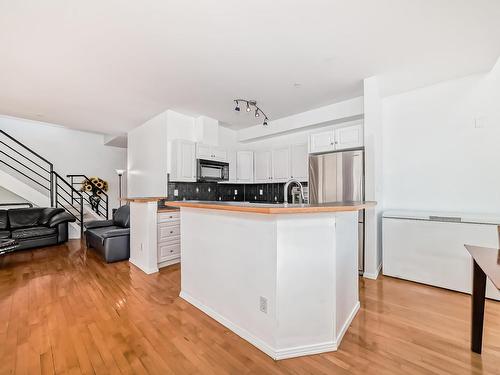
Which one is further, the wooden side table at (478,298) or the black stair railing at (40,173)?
the black stair railing at (40,173)

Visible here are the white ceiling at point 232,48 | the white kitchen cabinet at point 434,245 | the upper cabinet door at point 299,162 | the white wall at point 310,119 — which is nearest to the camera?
the white ceiling at point 232,48

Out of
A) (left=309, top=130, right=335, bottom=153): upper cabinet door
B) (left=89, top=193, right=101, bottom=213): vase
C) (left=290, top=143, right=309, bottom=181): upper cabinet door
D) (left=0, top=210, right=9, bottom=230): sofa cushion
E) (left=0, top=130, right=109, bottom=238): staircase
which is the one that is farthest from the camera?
(left=89, top=193, right=101, bottom=213): vase

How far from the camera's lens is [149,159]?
4.86 metres

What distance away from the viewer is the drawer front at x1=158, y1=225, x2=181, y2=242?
3.44 meters

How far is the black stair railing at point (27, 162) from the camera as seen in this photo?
5.52 metres

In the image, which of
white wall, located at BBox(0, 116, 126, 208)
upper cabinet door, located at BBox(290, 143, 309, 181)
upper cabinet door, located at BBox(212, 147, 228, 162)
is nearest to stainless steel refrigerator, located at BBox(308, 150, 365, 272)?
upper cabinet door, located at BBox(290, 143, 309, 181)

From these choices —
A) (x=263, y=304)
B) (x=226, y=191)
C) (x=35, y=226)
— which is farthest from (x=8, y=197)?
(x=263, y=304)

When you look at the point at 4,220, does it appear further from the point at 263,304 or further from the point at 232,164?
the point at 263,304

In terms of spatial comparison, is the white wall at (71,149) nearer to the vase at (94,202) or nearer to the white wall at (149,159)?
the vase at (94,202)

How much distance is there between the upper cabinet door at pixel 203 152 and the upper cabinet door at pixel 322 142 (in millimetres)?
2036

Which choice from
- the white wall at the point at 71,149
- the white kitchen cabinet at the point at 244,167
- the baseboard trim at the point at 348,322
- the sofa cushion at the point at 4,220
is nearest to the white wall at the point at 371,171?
the baseboard trim at the point at 348,322

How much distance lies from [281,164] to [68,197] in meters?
6.00

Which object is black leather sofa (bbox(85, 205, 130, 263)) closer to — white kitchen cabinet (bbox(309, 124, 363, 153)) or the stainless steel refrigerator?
the stainless steel refrigerator

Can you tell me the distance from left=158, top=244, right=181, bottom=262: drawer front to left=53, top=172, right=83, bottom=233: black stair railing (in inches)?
148
